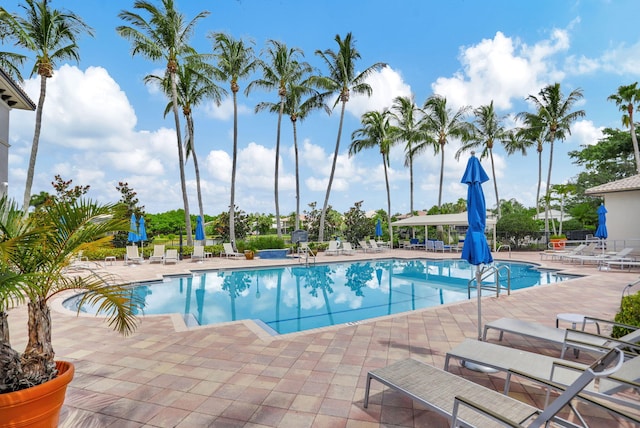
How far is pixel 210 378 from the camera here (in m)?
3.57

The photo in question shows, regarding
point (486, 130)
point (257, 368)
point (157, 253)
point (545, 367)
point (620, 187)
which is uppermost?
point (486, 130)

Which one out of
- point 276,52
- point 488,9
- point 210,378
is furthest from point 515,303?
point 276,52

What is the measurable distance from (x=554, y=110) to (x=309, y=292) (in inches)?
1058

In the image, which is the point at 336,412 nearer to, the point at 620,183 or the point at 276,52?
the point at 620,183

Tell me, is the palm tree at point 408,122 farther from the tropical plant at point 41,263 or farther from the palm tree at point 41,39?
the tropical plant at point 41,263

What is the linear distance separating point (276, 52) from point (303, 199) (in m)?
10.6

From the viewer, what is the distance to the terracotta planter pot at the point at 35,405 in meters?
2.19

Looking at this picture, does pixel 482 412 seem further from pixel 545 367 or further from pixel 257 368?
pixel 257 368

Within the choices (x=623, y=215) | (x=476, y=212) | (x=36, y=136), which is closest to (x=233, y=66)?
(x=36, y=136)

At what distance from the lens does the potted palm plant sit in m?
2.24

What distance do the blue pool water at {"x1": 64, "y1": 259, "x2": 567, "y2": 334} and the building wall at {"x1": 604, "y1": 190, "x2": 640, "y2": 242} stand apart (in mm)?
5924

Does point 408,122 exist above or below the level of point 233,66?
below

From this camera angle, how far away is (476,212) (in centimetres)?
494

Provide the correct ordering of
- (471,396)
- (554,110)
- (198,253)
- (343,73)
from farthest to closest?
(554,110) < (343,73) < (198,253) < (471,396)
